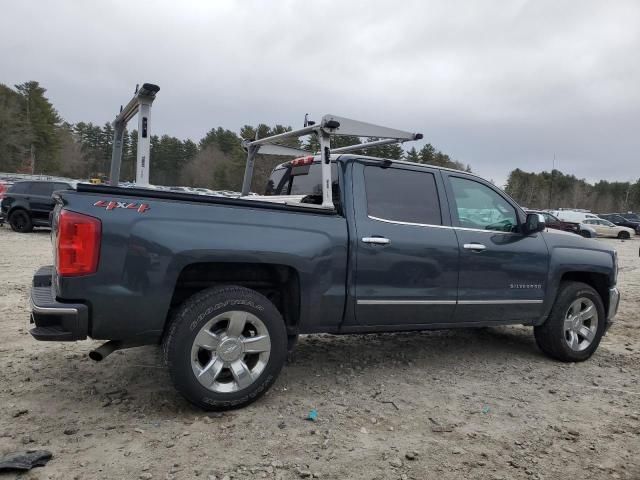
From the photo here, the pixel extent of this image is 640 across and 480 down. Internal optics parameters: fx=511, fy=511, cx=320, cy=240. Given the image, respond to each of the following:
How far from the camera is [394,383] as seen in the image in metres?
4.27

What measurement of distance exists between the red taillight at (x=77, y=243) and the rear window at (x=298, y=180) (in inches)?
74.3

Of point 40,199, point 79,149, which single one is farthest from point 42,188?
point 79,149

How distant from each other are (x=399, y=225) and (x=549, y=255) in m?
1.82

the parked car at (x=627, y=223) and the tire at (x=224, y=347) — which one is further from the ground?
the parked car at (x=627, y=223)

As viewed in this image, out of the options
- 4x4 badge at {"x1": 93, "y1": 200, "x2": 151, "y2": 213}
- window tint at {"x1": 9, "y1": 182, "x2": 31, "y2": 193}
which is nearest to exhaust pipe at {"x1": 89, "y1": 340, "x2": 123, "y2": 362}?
4x4 badge at {"x1": 93, "y1": 200, "x2": 151, "y2": 213}

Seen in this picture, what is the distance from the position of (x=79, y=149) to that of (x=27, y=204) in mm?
61647

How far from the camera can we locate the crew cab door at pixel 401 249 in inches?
157

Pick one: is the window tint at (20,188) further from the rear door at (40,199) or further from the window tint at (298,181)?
the window tint at (298,181)

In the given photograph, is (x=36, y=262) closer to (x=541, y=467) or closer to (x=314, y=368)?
(x=314, y=368)

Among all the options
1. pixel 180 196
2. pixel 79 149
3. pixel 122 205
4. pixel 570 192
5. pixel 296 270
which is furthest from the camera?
pixel 570 192

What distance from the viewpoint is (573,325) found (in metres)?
5.20

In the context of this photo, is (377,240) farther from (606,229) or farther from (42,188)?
(606,229)

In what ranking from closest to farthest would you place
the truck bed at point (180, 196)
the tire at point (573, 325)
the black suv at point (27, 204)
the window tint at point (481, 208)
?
1. the truck bed at point (180, 196)
2. the window tint at point (481, 208)
3. the tire at point (573, 325)
4. the black suv at point (27, 204)

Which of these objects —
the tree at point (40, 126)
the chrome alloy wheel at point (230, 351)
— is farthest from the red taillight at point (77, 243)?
the tree at point (40, 126)
